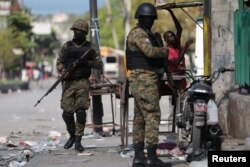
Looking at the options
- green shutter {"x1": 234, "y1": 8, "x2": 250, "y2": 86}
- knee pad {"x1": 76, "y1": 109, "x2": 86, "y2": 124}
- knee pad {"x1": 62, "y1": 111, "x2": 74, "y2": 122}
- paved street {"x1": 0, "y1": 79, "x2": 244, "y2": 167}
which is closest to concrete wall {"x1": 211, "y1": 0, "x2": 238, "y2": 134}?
green shutter {"x1": 234, "y1": 8, "x2": 250, "y2": 86}

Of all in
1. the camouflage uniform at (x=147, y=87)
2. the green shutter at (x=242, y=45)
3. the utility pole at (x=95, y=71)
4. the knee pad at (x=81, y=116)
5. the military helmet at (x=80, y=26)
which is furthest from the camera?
the utility pole at (x=95, y=71)

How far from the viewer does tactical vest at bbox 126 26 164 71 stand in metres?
8.75

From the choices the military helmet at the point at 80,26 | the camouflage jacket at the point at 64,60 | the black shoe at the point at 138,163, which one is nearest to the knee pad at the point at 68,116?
the camouflage jacket at the point at 64,60

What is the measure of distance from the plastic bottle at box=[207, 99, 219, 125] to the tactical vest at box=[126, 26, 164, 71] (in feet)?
2.59

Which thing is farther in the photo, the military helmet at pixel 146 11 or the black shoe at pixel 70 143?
the black shoe at pixel 70 143

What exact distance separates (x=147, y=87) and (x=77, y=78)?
248 centimetres

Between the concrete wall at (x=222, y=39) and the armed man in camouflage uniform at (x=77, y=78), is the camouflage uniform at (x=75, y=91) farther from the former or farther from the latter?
the concrete wall at (x=222, y=39)

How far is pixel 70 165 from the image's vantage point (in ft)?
31.8

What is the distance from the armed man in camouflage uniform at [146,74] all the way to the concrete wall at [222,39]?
2.29 m

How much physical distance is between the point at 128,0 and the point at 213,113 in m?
53.6

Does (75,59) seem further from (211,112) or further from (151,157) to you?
(211,112)

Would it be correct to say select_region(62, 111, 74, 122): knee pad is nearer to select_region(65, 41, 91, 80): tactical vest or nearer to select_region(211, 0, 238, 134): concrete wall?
select_region(65, 41, 91, 80): tactical vest

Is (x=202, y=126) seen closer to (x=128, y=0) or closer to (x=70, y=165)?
(x=70, y=165)

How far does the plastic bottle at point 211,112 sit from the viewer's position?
8.84m
